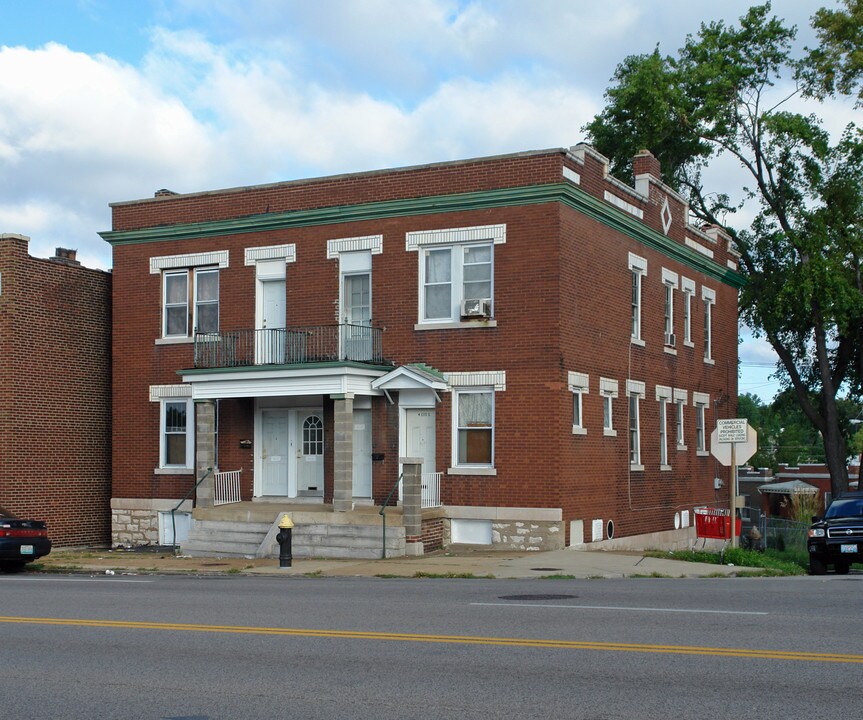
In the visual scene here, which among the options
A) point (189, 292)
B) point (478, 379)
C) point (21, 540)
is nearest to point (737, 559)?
point (478, 379)

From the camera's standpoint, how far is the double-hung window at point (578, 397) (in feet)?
82.0

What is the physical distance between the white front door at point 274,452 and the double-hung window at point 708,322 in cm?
1335

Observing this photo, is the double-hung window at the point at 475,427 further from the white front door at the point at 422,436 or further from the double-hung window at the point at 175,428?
the double-hung window at the point at 175,428

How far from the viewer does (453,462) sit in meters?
25.1

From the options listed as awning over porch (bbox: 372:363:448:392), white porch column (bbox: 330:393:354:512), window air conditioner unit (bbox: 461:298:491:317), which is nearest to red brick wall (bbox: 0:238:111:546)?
white porch column (bbox: 330:393:354:512)

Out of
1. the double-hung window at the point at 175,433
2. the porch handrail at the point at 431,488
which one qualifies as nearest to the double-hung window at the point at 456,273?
the porch handrail at the point at 431,488

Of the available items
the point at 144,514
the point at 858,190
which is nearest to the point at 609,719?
the point at 144,514

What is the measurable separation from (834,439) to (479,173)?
20077mm

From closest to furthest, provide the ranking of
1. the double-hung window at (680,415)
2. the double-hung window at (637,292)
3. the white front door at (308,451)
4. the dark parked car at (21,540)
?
the dark parked car at (21,540)
the white front door at (308,451)
the double-hung window at (637,292)
the double-hung window at (680,415)

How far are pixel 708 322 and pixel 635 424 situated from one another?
677cm

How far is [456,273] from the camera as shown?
82.6ft

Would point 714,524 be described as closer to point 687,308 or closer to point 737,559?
point 737,559

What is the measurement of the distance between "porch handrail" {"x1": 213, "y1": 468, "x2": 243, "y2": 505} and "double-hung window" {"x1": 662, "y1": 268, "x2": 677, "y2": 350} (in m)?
11.9

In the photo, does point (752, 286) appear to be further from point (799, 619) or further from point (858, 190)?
point (799, 619)
